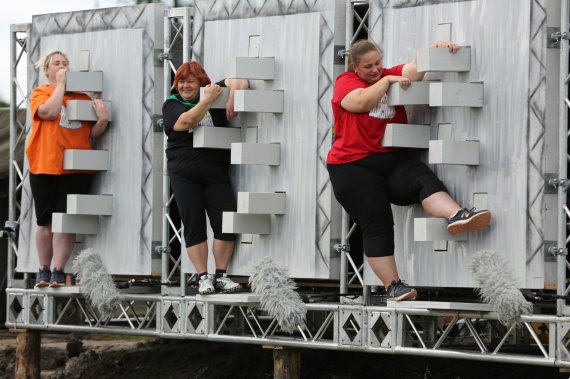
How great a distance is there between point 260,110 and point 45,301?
3.13m

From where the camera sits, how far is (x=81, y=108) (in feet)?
38.9

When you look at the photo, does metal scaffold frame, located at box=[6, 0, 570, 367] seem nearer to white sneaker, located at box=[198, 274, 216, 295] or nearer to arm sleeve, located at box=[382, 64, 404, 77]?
white sneaker, located at box=[198, 274, 216, 295]

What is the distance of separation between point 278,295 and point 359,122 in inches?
58.7

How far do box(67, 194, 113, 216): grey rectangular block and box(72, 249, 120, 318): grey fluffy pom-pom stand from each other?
335 millimetres

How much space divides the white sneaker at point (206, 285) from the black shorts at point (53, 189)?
5.35ft

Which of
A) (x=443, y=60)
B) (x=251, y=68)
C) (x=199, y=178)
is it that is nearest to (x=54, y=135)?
(x=199, y=178)

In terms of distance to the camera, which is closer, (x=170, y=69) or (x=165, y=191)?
(x=165, y=191)

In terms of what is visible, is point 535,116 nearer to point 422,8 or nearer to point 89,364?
point 422,8

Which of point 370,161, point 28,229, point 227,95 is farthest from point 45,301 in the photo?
point 370,161

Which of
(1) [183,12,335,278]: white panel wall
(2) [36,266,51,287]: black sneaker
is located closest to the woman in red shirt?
(1) [183,12,335,278]: white panel wall

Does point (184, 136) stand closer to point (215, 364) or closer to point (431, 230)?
point (431, 230)

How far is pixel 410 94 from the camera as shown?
9.59 meters

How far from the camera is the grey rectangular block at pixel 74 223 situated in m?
12.0

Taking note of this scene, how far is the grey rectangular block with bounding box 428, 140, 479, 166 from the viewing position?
31.0 ft
